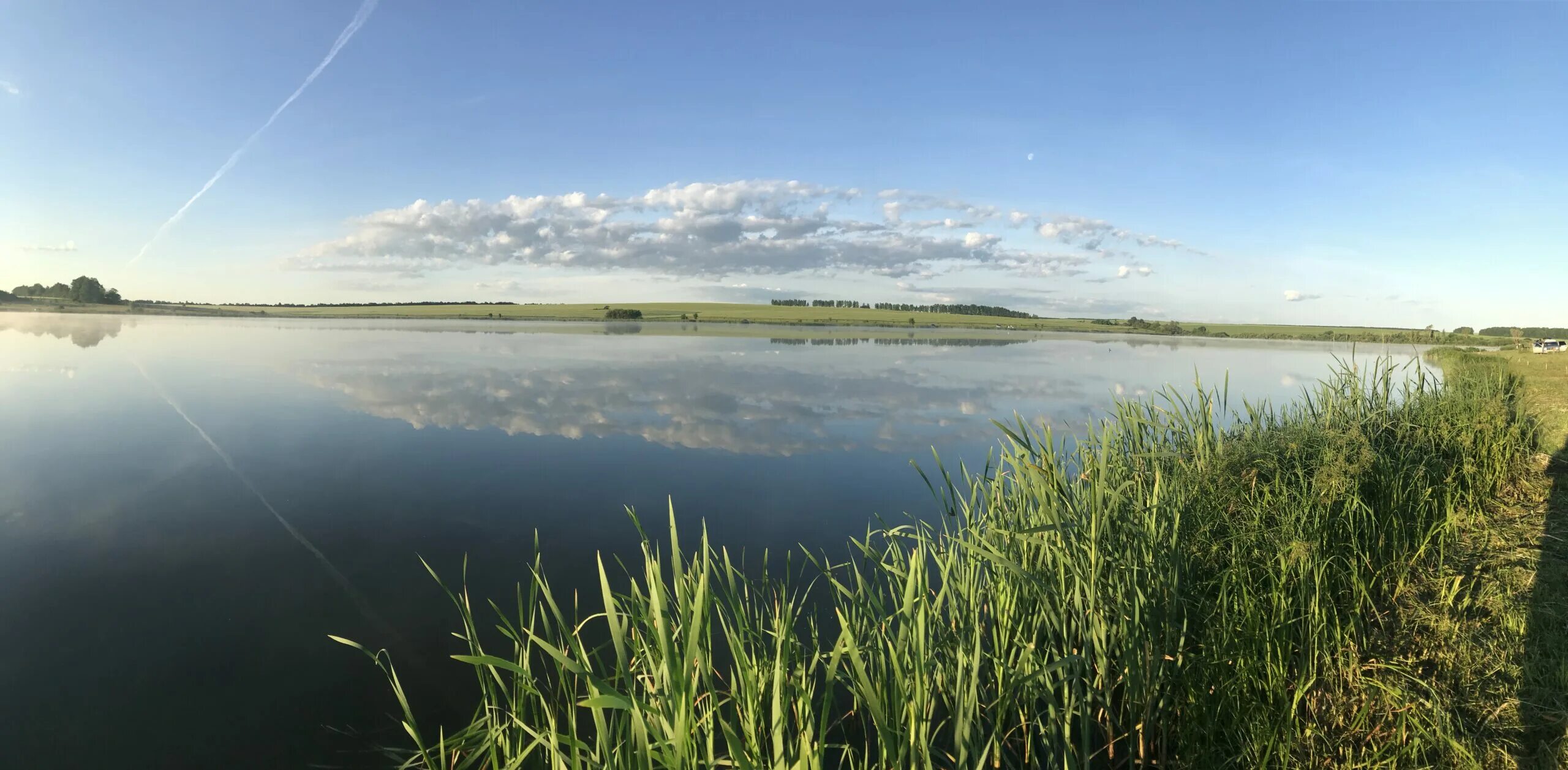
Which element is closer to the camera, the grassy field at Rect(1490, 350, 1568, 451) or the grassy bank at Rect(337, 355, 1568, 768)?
the grassy bank at Rect(337, 355, 1568, 768)

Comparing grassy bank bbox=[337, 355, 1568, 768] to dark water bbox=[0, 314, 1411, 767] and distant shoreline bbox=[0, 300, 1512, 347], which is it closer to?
dark water bbox=[0, 314, 1411, 767]

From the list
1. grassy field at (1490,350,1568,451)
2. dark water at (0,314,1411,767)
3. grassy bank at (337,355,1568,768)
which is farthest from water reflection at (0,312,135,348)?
grassy field at (1490,350,1568,451)

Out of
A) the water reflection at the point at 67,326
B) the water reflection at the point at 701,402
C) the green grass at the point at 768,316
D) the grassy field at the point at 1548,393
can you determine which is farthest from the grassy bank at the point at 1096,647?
the green grass at the point at 768,316

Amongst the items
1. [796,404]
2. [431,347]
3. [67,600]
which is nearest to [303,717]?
[67,600]

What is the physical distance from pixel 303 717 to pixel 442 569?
1923 mm

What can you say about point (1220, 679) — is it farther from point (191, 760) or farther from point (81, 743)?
point (81, 743)

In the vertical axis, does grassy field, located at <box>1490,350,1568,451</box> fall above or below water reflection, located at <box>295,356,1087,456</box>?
above

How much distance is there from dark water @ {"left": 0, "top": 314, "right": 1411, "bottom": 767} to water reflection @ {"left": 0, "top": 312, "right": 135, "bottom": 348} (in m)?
14.6

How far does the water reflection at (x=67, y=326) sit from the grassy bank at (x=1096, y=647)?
117 feet

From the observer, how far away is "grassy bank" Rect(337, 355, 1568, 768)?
2.27 m

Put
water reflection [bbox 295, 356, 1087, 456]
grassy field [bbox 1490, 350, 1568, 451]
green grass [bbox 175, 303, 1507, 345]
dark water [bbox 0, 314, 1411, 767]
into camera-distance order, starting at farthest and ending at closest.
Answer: green grass [bbox 175, 303, 1507, 345] < water reflection [bbox 295, 356, 1087, 456] < grassy field [bbox 1490, 350, 1568, 451] < dark water [bbox 0, 314, 1411, 767]

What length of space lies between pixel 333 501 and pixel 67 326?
5211cm

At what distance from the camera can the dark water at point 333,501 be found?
415cm

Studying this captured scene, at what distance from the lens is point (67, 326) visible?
132 ft
